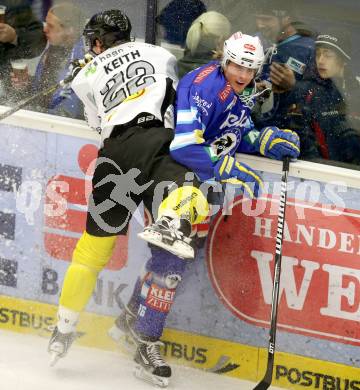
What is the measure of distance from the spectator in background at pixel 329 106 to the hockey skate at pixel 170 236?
714 mm

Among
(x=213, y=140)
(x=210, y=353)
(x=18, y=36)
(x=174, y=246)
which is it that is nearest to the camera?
(x=174, y=246)

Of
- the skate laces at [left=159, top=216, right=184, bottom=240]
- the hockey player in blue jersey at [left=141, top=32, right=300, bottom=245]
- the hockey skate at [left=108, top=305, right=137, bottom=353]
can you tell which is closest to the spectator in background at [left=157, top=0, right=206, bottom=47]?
the hockey player in blue jersey at [left=141, top=32, right=300, bottom=245]

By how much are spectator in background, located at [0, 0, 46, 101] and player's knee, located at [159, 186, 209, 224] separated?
3.78 ft

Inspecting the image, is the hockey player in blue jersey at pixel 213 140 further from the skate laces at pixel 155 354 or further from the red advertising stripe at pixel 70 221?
the red advertising stripe at pixel 70 221

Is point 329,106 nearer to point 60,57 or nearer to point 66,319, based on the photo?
point 60,57

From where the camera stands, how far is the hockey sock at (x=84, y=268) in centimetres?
459

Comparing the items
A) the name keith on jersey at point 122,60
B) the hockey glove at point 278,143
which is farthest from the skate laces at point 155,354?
the name keith on jersey at point 122,60

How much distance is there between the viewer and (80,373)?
4.65 meters

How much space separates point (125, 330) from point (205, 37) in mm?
1346

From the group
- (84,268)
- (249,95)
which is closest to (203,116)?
(249,95)

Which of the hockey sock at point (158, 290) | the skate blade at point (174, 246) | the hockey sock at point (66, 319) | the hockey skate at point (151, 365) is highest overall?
the skate blade at point (174, 246)

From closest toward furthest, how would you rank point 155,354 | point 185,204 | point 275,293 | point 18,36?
point 185,204 < point 275,293 < point 155,354 < point 18,36

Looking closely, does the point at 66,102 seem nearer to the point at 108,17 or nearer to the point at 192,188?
the point at 108,17

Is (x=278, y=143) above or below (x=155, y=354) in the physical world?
above
